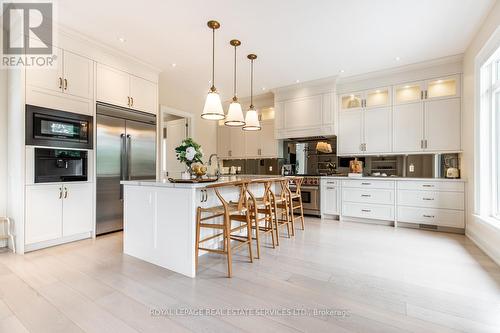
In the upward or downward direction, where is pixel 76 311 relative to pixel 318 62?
downward

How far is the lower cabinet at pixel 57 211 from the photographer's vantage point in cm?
290

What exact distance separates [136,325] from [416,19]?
4.05 meters

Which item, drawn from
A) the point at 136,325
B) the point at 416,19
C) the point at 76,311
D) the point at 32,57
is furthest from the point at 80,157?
the point at 416,19

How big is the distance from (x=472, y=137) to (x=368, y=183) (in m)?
1.57

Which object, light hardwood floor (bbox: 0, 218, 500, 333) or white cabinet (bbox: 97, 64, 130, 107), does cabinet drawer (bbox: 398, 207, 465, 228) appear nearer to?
light hardwood floor (bbox: 0, 218, 500, 333)

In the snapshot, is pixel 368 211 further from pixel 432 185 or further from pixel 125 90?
pixel 125 90

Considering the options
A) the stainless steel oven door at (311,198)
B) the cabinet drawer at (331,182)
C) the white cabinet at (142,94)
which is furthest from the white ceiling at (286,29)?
the stainless steel oven door at (311,198)

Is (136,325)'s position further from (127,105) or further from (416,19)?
(416,19)

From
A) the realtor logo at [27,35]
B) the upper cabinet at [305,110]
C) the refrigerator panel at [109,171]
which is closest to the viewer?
the realtor logo at [27,35]

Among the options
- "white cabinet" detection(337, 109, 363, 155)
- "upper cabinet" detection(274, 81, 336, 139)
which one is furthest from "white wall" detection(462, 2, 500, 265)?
"upper cabinet" detection(274, 81, 336, 139)

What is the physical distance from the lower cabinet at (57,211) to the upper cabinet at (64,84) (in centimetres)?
104

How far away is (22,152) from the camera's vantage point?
2809 millimetres

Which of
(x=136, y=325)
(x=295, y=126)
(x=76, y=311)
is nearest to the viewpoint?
(x=136, y=325)

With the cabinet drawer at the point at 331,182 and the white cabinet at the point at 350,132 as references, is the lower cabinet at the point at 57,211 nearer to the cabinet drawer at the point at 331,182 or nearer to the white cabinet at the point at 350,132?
the cabinet drawer at the point at 331,182
